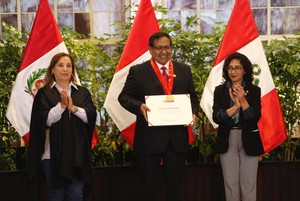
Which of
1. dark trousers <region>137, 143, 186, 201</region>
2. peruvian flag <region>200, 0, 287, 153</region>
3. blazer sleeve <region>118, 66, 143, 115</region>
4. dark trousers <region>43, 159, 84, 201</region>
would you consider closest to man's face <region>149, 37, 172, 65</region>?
blazer sleeve <region>118, 66, 143, 115</region>

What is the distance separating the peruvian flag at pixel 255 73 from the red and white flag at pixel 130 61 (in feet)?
1.93

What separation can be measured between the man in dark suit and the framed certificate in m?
0.07

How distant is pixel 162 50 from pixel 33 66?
125 centimetres

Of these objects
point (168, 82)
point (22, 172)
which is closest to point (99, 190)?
point (22, 172)

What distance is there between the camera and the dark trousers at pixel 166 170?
3.94 metres

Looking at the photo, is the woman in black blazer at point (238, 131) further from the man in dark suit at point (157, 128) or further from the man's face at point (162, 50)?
the man's face at point (162, 50)

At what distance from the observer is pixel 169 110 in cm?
386

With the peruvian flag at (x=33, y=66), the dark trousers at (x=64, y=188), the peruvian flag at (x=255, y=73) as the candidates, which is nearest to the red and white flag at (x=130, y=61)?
the peruvian flag at (x=33, y=66)

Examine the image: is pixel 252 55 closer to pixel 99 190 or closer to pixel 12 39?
pixel 99 190

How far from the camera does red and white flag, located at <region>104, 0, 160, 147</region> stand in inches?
182

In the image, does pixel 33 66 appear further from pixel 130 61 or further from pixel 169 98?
pixel 169 98

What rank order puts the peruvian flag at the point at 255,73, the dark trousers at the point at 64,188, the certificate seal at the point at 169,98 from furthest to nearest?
the peruvian flag at the point at 255,73, the certificate seal at the point at 169,98, the dark trousers at the point at 64,188

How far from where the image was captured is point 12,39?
4.93m

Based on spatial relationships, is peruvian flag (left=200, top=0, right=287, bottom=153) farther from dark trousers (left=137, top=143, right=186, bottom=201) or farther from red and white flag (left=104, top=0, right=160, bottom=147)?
dark trousers (left=137, top=143, right=186, bottom=201)
